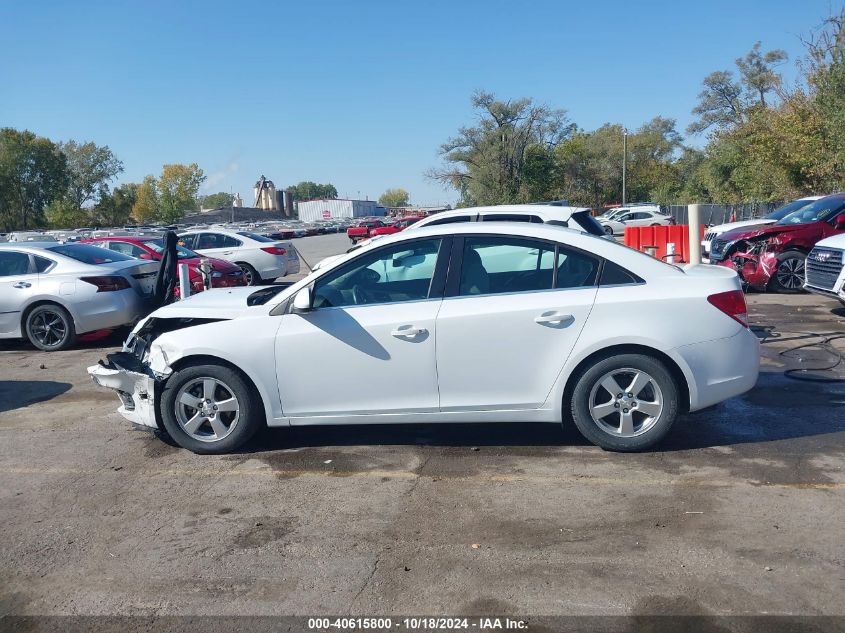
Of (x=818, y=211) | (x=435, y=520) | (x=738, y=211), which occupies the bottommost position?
(x=435, y=520)

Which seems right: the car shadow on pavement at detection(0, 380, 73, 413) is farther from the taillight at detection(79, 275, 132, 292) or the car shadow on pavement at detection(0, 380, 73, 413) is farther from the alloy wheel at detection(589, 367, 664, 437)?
the alloy wheel at detection(589, 367, 664, 437)

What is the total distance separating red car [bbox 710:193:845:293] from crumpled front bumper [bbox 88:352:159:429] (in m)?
11.0

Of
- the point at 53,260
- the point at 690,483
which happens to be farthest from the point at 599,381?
the point at 53,260

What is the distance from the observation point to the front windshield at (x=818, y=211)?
44.3 ft

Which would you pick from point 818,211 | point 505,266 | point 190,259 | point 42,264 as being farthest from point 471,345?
point 190,259

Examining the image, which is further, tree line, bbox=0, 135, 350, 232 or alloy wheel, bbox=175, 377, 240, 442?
tree line, bbox=0, 135, 350, 232

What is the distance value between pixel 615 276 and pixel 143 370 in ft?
11.7

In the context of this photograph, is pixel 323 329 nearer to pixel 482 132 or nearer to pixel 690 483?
pixel 690 483

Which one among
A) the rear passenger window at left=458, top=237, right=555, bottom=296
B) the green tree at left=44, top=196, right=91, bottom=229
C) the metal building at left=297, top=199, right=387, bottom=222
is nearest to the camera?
the rear passenger window at left=458, top=237, right=555, bottom=296

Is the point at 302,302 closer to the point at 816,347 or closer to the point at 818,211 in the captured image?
the point at 816,347

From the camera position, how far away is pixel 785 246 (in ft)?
43.4

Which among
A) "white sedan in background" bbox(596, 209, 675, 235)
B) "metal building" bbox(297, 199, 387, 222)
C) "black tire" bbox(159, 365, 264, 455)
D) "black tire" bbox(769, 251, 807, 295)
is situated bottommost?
"black tire" bbox(159, 365, 264, 455)

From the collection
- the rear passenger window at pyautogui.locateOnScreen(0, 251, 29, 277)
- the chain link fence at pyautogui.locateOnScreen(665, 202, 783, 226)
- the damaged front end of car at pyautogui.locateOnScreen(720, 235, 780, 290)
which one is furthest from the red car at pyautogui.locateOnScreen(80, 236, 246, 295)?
the chain link fence at pyautogui.locateOnScreen(665, 202, 783, 226)

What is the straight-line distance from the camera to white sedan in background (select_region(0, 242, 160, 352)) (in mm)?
10523
